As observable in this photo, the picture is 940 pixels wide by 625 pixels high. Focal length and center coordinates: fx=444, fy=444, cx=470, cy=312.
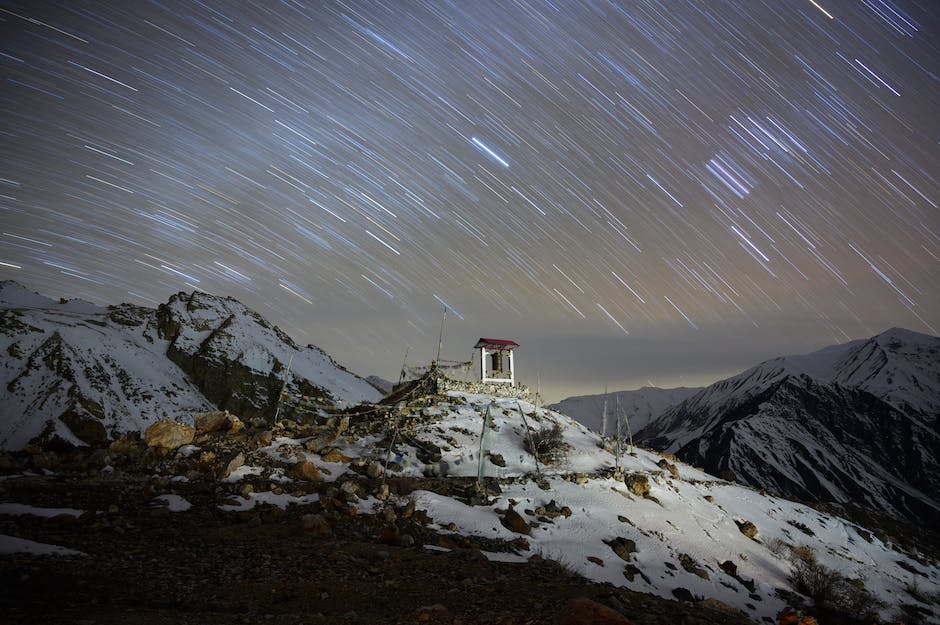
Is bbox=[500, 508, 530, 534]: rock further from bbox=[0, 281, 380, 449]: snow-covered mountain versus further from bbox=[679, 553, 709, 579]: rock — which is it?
bbox=[0, 281, 380, 449]: snow-covered mountain

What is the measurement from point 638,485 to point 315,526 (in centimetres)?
1835

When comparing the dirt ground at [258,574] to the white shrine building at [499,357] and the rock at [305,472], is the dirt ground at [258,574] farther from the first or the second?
the white shrine building at [499,357]

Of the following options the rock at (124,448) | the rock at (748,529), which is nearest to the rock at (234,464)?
the rock at (124,448)

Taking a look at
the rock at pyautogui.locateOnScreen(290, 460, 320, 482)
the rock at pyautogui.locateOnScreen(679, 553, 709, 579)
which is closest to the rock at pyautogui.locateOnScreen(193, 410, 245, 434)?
the rock at pyautogui.locateOnScreen(290, 460, 320, 482)

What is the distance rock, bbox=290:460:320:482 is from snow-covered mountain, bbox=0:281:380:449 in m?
27.3

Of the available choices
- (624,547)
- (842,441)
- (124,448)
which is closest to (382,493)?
(624,547)

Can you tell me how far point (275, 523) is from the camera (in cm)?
1199

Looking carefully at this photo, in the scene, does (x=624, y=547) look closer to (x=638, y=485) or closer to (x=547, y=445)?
(x=638, y=485)

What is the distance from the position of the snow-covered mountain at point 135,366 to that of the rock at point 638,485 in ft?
98.8

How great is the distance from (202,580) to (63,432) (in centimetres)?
6414

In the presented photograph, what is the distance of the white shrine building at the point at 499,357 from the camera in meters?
41.5

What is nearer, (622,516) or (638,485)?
(622,516)

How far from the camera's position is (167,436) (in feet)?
63.8

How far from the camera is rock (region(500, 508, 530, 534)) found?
15875 mm
